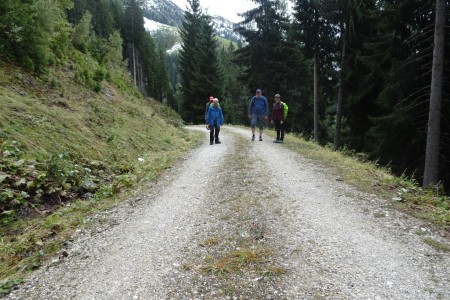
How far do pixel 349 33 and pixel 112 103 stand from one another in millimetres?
14543

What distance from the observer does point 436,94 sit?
1036 cm

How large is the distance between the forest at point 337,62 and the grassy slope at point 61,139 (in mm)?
1299

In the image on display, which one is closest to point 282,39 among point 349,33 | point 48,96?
point 349,33

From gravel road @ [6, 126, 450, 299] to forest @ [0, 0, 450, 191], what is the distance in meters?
4.05

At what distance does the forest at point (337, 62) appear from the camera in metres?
10.7

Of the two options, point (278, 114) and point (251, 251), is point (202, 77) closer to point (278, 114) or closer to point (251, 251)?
point (278, 114)

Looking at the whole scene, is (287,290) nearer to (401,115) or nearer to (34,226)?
(34,226)

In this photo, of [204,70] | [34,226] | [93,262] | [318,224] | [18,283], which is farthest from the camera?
[204,70]

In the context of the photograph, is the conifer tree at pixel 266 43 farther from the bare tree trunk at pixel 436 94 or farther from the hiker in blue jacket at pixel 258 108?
the bare tree trunk at pixel 436 94

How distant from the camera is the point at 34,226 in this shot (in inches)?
215

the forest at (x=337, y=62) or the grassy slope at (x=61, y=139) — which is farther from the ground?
the forest at (x=337, y=62)

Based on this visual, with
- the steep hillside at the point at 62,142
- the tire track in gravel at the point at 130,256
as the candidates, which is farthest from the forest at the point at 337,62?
the tire track in gravel at the point at 130,256

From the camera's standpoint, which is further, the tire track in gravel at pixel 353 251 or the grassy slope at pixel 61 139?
the grassy slope at pixel 61 139

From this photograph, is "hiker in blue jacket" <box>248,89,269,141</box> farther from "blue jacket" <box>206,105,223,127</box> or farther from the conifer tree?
the conifer tree
